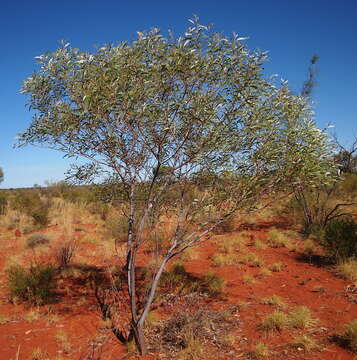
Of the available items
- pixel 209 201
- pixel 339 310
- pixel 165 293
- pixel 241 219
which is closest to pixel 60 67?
pixel 209 201

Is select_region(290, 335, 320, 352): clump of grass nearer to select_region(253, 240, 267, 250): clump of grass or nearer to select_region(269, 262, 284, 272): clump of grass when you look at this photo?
select_region(269, 262, 284, 272): clump of grass

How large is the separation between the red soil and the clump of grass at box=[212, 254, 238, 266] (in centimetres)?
29

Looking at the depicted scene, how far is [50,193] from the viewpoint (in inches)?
1115

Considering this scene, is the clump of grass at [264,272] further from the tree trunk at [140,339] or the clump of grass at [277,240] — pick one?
the tree trunk at [140,339]

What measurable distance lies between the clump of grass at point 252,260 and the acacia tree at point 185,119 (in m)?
6.24

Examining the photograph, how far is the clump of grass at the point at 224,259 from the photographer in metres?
11.4

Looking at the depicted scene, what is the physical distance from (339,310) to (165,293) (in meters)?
4.68

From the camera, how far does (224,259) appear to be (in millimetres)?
11617

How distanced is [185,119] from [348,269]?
8.04m

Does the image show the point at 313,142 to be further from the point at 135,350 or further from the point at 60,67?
the point at 135,350

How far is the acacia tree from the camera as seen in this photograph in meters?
4.62

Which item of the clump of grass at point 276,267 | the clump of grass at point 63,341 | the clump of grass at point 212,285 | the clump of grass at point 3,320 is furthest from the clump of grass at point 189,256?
the clump of grass at point 3,320

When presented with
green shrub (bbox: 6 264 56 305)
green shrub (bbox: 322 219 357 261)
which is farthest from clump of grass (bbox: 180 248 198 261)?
green shrub (bbox: 322 219 357 261)

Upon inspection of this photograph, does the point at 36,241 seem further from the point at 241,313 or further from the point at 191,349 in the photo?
the point at 191,349
